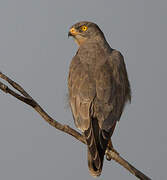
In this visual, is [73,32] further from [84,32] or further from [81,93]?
[81,93]

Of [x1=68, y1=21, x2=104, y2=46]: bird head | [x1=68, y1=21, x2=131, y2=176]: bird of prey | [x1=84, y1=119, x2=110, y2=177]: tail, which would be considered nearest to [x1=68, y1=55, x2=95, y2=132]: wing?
[x1=68, y1=21, x2=131, y2=176]: bird of prey

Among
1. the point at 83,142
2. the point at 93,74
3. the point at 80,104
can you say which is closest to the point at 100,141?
the point at 83,142

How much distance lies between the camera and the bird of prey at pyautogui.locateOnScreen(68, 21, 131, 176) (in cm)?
558

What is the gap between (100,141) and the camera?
219 inches

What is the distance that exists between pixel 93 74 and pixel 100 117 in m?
0.86

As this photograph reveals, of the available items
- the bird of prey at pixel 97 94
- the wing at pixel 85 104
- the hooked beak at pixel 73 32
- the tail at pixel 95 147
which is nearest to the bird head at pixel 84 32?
the hooked beak at pixel 73 32

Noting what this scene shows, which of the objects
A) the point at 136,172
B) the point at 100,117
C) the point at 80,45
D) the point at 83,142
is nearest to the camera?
the point at 136,172

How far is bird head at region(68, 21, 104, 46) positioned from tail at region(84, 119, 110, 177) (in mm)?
2687

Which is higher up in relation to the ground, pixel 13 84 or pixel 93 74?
pixel 13 84

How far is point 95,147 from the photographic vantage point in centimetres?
551

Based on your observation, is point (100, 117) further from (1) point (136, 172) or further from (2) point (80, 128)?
(1) point (136, 172)

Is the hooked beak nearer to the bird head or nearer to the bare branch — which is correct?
the bird head

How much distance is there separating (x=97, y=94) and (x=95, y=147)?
0.89m

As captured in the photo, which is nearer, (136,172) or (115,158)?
(136,172)
